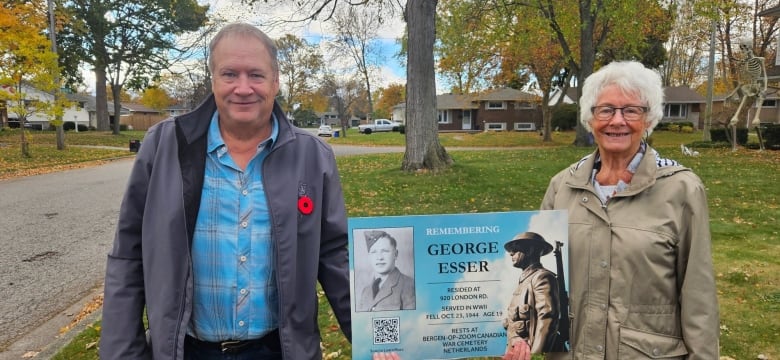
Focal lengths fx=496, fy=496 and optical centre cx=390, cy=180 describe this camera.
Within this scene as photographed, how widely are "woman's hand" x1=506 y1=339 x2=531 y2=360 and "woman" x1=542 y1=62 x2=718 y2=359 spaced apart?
0.18m

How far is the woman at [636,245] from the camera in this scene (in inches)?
78.7

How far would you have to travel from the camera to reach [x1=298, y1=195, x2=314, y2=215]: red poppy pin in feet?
6.93

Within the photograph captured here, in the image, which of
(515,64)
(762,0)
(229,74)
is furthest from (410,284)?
(762,0)

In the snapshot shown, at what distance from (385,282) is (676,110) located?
54.4 meters

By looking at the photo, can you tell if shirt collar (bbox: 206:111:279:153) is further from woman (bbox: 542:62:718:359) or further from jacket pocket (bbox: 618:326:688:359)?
jacket pocket (bbox: 618:326:688:359)

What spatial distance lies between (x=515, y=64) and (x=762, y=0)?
16.8 m

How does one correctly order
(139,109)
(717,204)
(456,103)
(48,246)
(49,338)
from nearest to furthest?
(49,338)
(48,246)
(717,204)
(456,103)
(139,109)

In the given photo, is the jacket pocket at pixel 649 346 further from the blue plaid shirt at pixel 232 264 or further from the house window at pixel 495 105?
the house window at pixel 495 105

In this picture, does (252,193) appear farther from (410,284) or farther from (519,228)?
(519,228)

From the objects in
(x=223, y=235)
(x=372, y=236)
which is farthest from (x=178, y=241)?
(x=372, y=236)

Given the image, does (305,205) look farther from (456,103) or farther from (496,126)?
(456,103)

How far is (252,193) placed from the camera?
2.10 meters

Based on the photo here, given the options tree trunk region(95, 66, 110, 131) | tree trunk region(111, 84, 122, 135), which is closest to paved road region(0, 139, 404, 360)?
tree trunk region(111, 84, 122, 135)

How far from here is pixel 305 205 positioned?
Answer: 6.96 ft
